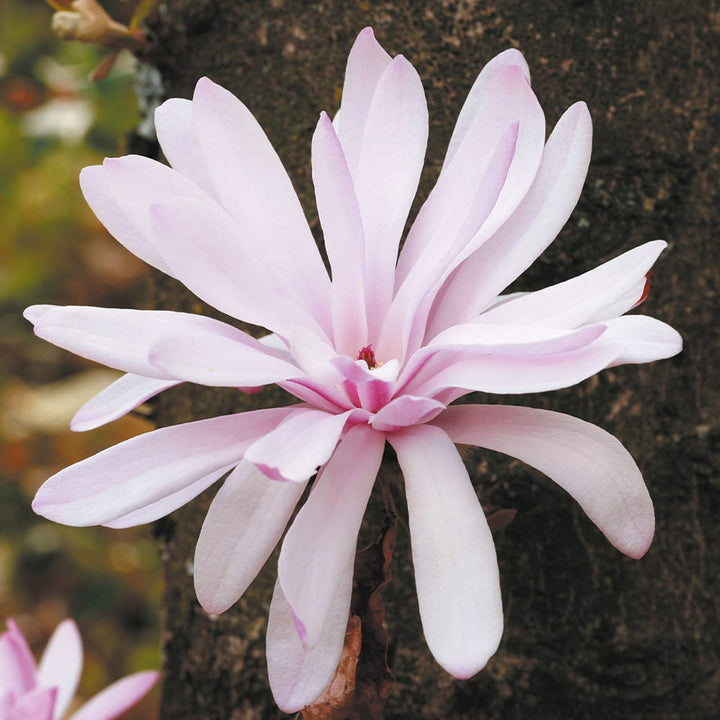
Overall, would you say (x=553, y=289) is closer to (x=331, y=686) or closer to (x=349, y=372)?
(x=349, y=372)

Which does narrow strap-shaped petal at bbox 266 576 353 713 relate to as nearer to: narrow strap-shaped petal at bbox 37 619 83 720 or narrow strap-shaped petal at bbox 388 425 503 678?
narrow strap-shaped petal at bbox 388 425 503 678

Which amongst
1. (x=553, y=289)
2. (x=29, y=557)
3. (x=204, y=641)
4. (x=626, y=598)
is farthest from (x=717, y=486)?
(x=29, y=557)

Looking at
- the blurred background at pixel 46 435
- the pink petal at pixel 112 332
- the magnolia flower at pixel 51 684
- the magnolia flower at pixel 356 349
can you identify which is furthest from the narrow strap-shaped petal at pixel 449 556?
the blurred background at pixel 46 435

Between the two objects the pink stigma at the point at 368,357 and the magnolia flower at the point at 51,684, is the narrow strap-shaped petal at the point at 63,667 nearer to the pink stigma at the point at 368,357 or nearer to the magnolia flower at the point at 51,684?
the magnolia flower at the point at 51,684

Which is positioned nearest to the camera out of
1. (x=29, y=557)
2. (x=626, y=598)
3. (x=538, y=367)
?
(x=538, y=367)

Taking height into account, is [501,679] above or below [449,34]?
below

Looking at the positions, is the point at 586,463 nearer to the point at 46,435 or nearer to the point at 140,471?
the point at 140,471
